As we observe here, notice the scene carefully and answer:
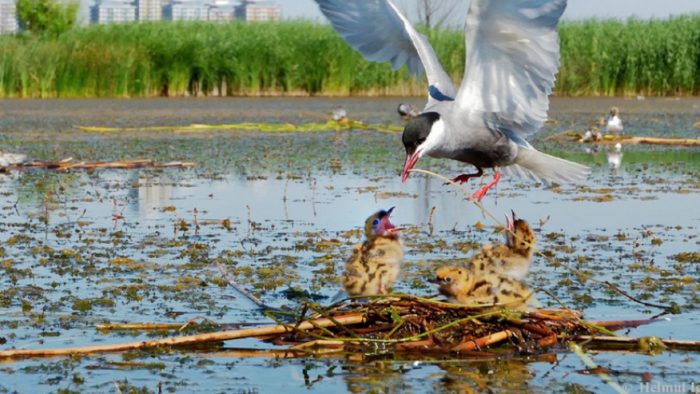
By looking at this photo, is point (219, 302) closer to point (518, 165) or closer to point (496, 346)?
point (496, 346)

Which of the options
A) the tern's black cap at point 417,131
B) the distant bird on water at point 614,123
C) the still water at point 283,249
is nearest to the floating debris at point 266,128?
the still water at point 283,249

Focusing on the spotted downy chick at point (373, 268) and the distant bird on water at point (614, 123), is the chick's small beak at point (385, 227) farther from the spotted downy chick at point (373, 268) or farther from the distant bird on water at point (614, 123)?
the distant bird on water at point (614, 123)

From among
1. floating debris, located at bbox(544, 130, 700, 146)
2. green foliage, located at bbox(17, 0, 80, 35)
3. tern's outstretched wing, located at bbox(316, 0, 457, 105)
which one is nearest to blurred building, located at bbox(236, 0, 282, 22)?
green foliage, located at bbox(17, 0, 80, 35)

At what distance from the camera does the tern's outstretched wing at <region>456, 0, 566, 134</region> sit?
7.54m

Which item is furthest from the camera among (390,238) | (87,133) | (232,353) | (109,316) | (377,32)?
(87,133)

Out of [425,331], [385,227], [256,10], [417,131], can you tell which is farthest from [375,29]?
[256,10]

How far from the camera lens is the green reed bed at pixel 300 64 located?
101 feet

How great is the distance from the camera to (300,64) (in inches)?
1270

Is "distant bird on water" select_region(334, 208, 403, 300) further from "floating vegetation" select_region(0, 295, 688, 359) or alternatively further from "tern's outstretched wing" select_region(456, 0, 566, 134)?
Result: "tern's outstretched wing" select_region(456, 0, 566, 134)

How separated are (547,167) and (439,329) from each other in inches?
113

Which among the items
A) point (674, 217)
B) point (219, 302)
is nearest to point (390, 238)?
point (219, 302)

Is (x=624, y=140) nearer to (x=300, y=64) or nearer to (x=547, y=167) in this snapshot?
(x=547, y=167)

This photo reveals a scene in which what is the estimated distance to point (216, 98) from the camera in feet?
103

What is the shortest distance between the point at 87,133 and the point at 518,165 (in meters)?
13.4
